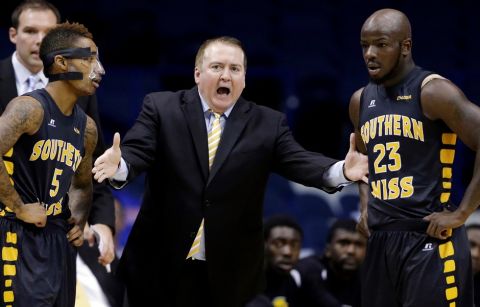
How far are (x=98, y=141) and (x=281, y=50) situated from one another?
9.54 feet

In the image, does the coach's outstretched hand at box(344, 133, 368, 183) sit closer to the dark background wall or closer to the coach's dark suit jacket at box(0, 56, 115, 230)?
the coach's dark suit jacket at box(0, 56, 115, 230)

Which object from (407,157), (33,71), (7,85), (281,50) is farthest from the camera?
(281,50)

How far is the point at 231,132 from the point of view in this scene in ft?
17.1

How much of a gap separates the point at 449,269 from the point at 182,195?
4.52 ft

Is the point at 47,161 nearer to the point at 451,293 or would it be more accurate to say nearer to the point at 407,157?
the point at 407,157

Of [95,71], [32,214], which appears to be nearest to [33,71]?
[95,71]

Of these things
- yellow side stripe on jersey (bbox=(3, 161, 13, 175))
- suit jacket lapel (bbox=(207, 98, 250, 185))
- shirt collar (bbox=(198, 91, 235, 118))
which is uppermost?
shirt collar (bbox=(198, 91, 235, 118))

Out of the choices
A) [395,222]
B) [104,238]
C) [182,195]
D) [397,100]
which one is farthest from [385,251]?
[104,238]

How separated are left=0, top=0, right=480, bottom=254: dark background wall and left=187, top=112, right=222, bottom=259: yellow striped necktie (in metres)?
2.96

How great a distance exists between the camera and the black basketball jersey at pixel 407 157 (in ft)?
15.3

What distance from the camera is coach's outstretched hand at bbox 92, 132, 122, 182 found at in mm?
4648

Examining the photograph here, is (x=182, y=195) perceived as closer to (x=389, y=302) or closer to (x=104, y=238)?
(x=104, y=238)

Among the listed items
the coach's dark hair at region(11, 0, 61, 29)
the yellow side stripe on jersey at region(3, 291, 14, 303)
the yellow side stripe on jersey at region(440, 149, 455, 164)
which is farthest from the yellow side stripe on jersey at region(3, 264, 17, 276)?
the yellow side stripe on jersey at region(440, 149, 455, 164)

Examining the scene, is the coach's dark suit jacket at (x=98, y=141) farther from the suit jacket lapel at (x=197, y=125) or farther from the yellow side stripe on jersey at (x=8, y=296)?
the yellow side stripe on jersey at (x=8, y=296)
